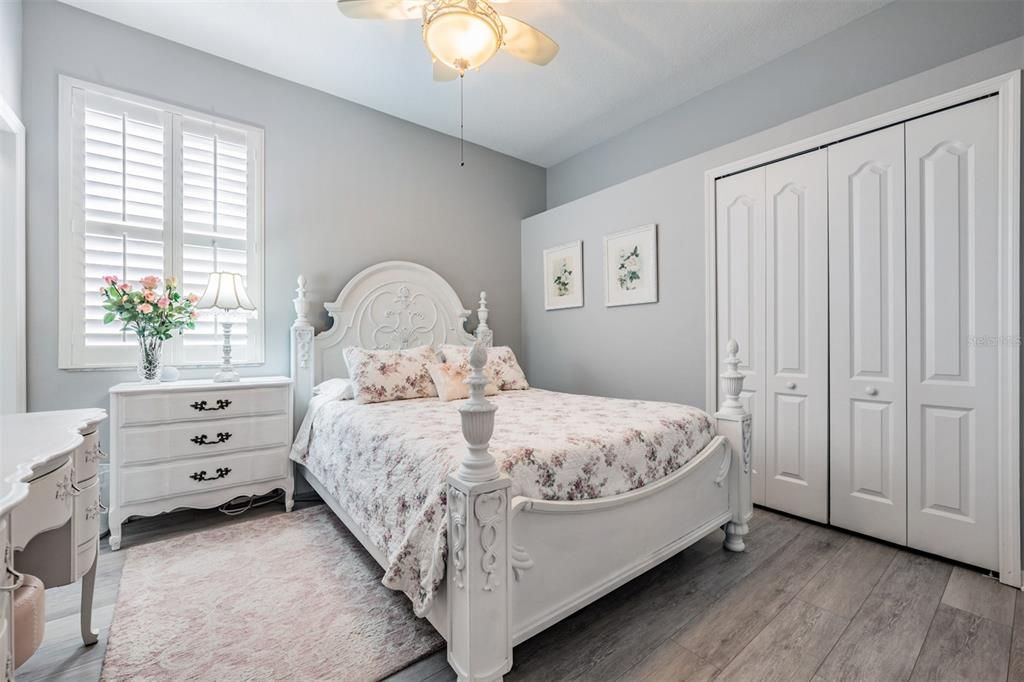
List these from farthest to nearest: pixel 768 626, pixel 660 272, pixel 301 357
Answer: pixel 660 272
pixel 301 357
pixel 768 626

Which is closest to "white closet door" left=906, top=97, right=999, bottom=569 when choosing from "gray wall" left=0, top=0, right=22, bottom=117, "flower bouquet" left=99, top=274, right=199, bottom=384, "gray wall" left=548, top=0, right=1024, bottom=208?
"gray wall" left=548, top=0, right=1024, bottom=208

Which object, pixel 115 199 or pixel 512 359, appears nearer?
pixel 115 199

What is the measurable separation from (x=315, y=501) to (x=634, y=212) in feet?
10.3

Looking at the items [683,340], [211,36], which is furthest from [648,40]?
[211,36]

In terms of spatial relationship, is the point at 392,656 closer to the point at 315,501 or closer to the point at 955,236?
the point at 315,501

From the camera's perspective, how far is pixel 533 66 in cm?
289

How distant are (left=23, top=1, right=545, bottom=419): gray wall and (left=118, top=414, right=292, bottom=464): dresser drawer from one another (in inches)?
18.6

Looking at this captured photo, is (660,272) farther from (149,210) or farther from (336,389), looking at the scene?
(149,210)

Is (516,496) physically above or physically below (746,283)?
below

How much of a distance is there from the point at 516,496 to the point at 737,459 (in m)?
1.38

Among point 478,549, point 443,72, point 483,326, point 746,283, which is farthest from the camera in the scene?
point 483,326

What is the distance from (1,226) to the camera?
218 cm

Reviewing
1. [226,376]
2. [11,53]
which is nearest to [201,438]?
[226,376]

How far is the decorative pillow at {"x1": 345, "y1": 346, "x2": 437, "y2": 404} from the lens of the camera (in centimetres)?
265
